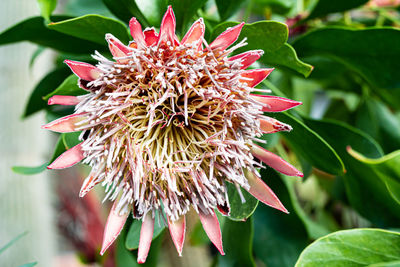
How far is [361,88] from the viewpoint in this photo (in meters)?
0.86

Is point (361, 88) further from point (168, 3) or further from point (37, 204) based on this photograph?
point (37, 204)

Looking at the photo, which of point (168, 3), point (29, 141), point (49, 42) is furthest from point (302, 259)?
point (29, 141)

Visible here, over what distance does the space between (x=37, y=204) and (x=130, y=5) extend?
1.41 meters

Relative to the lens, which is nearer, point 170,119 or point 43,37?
point 170,119

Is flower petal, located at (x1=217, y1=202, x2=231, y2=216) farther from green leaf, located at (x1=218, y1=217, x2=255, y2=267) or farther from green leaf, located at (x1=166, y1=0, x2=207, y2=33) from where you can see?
green leaf, located at (x1=166, y1=0, x2=207, y2=33)

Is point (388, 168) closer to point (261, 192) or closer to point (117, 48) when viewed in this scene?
point (261, 192)

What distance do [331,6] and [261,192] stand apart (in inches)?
15.7

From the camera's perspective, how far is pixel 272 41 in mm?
440

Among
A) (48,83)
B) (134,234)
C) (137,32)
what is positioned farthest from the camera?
(48,83)

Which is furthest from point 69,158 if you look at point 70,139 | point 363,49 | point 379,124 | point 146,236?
point 379,124

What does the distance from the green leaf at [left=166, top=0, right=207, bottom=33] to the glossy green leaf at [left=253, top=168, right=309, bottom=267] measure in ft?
0.88

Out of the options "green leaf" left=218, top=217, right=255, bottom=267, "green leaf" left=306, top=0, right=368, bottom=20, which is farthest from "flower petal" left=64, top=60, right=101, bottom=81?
"green leaf" left=306, top=0, right=368, bottom=20

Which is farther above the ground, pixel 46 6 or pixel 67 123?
pixel 46 6

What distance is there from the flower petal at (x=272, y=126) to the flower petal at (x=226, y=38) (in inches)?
4.1
